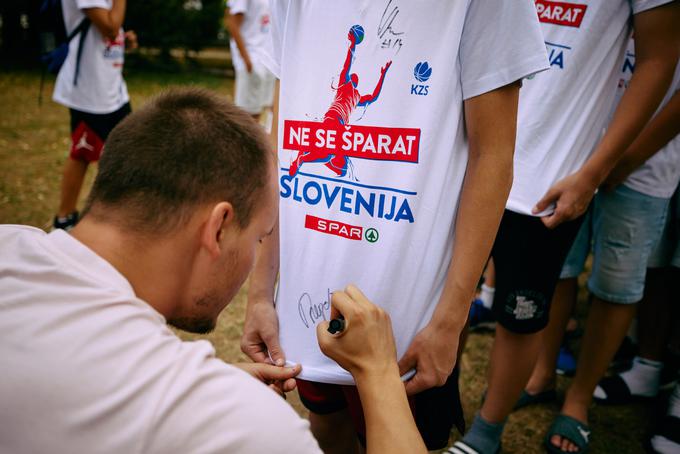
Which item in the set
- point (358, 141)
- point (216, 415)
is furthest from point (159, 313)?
point (358, 141)

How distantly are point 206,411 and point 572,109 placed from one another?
169cm

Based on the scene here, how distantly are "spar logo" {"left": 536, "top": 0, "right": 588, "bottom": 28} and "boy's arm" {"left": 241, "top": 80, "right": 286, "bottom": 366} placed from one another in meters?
1.12

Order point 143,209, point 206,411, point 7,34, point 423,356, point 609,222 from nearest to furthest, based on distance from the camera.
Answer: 1. point 206,411
2. point 143,209
3. point 423,356
4. point 609,222
5. point 7,34

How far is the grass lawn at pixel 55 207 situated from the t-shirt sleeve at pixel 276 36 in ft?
1.12

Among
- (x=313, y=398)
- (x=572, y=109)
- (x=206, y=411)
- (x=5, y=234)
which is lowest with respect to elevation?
(x=313, y=398)

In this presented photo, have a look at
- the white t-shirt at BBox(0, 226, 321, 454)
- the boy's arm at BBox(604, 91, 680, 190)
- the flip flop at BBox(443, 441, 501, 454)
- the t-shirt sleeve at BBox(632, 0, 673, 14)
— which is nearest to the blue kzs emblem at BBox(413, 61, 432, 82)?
the white t-shirt at BBox(0, 226, 321, 454)

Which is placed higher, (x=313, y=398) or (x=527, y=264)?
(x=527, y=264)

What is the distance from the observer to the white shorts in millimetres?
6266

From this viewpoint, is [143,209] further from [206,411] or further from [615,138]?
[615,138]

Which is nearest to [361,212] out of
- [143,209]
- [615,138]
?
[143,209]

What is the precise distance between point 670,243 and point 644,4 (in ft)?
4.99

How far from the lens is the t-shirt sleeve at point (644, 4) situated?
167 centimetres

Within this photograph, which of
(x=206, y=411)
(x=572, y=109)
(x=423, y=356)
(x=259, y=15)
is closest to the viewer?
(x=206, y=411)

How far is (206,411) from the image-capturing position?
0.81 meters
